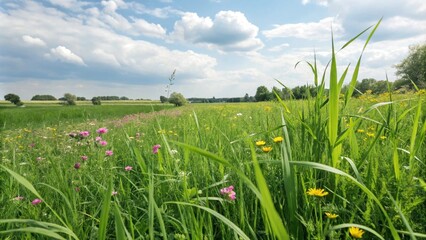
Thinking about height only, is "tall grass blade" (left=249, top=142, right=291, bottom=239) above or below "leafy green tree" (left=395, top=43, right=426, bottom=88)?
below

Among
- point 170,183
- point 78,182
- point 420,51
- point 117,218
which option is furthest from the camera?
point 420,51

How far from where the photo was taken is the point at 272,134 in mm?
2900

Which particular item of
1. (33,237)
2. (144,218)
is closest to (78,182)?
(33,237)

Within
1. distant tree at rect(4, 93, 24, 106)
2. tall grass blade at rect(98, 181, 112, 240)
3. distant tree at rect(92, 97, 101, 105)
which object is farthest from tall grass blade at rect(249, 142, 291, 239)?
distant tree at rect(4, 93, 24, 106)

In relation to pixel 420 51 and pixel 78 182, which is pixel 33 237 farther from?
pixel 420 51

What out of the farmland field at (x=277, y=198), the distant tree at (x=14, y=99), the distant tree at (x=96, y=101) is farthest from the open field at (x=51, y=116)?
the distant tree at (x=14, y=99)

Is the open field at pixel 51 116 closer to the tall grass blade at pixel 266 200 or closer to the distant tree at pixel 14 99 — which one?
the tall grass blade at pixel 266 200

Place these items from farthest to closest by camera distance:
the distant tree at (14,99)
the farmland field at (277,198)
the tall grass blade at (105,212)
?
the distant tree at (14,99)
the farmland field at (277,198)
the tall grass blade at (105,212)

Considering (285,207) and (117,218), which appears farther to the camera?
(285,207)

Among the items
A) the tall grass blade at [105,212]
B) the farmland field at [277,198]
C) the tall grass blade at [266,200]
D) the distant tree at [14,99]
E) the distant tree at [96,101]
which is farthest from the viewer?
the distant tree at [96,101]

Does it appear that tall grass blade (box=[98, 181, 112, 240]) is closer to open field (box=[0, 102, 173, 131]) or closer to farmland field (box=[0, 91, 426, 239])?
farmland field (box=[0, 91, 426, 239])

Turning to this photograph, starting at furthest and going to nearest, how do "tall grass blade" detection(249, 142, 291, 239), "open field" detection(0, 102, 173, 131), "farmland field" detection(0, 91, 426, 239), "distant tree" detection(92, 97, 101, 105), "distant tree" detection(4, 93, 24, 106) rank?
"distant tree" detection(92, 97, 101, 105) < "distant tree" detection(4, 93, 24, 106) < "open field" detection(0, 102, 173, 131) < "farmland field" detection(0, 91, 426, 239) < "tall grass blade" detection(249, 142, 291, 239)

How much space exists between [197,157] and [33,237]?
1.16 meters

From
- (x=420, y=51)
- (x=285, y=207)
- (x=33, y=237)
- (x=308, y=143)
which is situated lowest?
(x=33, y=237)
